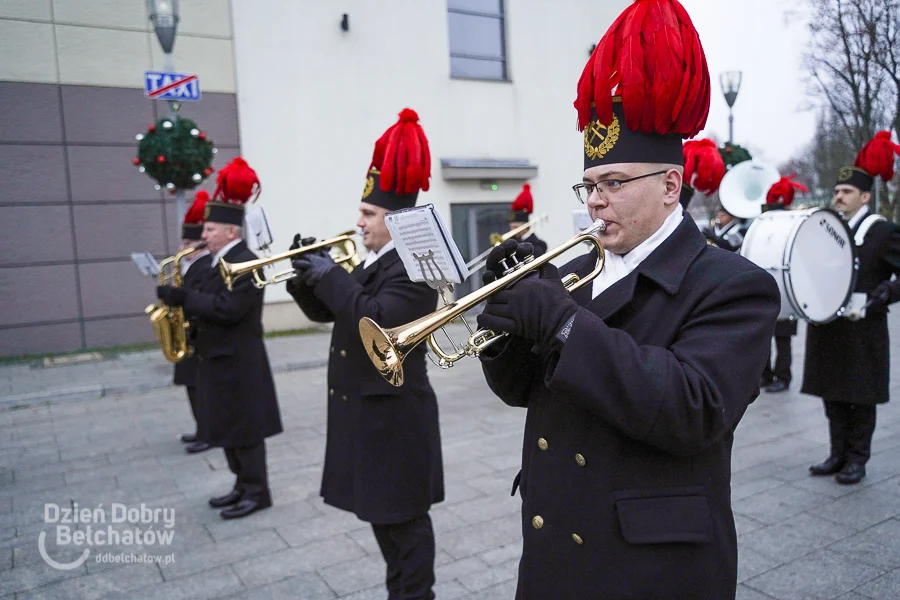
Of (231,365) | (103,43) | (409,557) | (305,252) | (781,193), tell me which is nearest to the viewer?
(409,557)

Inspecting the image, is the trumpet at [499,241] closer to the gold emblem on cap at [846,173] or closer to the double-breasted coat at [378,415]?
the double-breasted coat at [378,415]

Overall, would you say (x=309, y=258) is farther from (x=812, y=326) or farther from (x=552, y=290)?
(x=812, y=326)

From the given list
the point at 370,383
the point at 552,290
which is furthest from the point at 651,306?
the point at 370,383

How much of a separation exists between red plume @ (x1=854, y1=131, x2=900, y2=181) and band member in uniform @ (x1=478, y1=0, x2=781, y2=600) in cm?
414

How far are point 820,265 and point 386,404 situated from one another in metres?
3.06

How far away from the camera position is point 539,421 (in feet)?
6.46

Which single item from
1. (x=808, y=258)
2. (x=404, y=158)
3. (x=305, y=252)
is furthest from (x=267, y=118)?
(x=808, y=258)

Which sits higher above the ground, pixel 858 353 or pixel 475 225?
pixel 475 225

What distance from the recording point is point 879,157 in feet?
17.0

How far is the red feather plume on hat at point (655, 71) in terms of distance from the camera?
1.78m

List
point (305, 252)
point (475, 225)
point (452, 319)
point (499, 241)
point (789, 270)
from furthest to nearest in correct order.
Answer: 1. point (475, 225)
2. point (499, 241)
3. point (789, 270)
4. point (305, 252)
5. point (452, 319)

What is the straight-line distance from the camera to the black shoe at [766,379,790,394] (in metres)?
7.68

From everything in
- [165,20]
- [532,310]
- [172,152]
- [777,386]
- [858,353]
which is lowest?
[777,386]

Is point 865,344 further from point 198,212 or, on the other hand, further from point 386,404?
point 198,212
